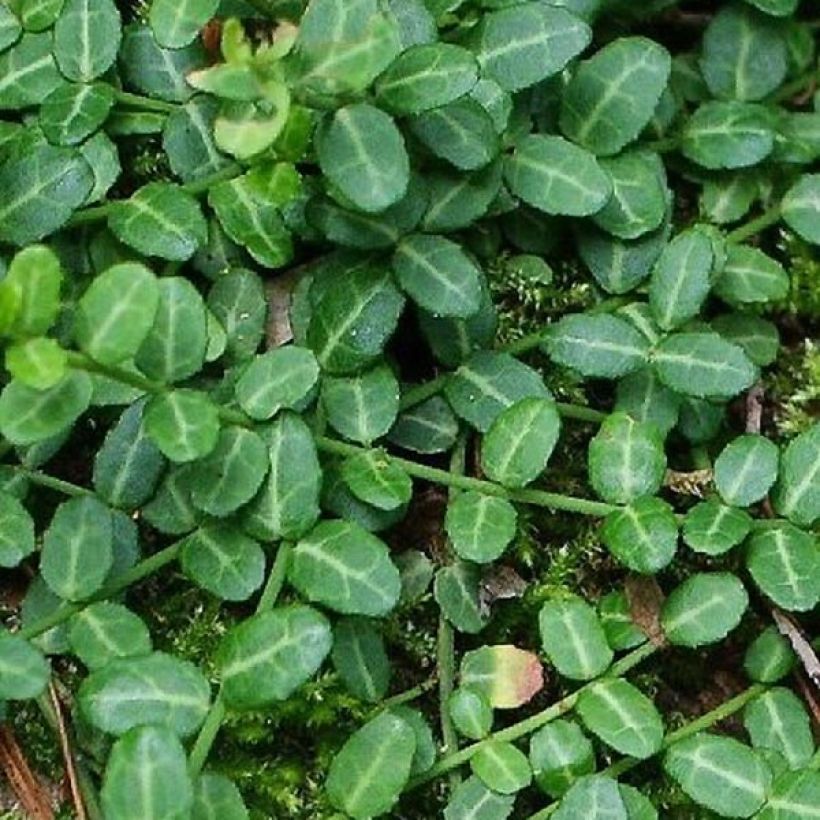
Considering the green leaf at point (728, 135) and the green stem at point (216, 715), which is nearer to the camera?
the green stem at point (216, 715)

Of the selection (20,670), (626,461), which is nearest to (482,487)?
(626,461)

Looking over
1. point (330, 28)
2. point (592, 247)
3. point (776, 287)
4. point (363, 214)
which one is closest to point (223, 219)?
point (363, 214)

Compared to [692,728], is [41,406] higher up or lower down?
higher up

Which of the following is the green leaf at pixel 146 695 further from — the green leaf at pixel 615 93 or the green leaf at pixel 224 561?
the green leaf at pixel 615 93

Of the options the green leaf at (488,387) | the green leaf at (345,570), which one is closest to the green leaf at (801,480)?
the green leaf at (488,387)

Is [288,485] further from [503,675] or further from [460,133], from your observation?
[460,133]

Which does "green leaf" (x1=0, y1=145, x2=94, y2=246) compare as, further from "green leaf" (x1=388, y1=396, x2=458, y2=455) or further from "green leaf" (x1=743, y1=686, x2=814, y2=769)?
"green leaf" (x1=743, y1=686, x2=814, y2=769)
